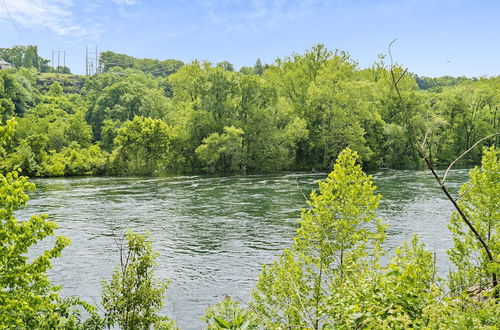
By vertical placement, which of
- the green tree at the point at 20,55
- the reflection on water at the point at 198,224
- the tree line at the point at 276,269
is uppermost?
the green tree at the point at 20,55

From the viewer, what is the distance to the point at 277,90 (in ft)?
226

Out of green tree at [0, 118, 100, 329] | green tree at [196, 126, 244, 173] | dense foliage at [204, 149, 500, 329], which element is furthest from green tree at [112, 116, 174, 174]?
green tree at [0, 118, 100, 329]

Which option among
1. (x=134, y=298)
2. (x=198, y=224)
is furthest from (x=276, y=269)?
(x=198, y=224)

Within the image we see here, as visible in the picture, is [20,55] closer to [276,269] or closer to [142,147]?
[142,147]

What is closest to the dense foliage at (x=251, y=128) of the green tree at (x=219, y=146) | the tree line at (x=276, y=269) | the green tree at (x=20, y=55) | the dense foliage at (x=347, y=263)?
the green tree at (x=219, y=146)

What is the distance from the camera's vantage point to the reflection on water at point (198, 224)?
19477 mm

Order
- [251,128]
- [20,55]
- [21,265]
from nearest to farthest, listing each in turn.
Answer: [21,265] < [251,128] < [20,55]

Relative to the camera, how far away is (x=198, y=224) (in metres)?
30.6

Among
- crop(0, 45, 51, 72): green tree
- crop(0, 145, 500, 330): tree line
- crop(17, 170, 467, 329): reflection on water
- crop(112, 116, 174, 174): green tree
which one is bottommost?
crop(17, 170, 467, 329): reflection on water

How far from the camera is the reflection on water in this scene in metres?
19.5

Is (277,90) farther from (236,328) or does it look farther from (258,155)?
(236,328)

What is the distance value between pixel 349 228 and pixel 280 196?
2847 centimetres

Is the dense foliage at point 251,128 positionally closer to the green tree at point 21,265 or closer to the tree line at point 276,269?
the tree line at point 276,269

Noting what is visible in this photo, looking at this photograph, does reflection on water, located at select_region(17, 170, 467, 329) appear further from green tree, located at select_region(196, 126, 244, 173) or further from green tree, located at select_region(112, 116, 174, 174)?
green tree, located at select_region(112, 116, 174, 174)
